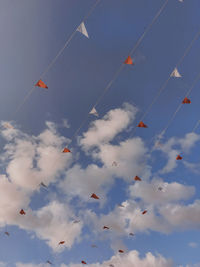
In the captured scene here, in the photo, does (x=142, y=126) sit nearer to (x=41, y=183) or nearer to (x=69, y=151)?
(x=69, y=151)

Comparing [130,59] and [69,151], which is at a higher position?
[130,59]

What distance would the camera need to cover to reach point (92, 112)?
13859 millimetres

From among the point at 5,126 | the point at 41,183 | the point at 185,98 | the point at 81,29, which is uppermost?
the point at 81,29

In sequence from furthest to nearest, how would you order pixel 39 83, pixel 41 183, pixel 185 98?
1. pixel 41 183
2. pixel 185 98
3. pixel 39 83

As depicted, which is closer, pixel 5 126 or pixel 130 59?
pixel 130 59

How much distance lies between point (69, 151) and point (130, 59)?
6.79 m

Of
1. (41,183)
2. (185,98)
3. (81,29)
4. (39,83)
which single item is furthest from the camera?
(41,183)

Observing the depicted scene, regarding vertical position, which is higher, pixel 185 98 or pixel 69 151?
pixel 185 98

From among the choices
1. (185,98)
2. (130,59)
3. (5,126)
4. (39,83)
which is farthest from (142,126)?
(5,126)

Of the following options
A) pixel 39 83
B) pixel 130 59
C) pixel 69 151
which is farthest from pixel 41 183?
pixel 130 59

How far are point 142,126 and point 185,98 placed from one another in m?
2.97

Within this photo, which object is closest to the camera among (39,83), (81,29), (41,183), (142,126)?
(81,29)

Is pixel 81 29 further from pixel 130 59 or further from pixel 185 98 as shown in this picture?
pixel 185 98

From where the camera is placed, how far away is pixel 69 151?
1459cm
